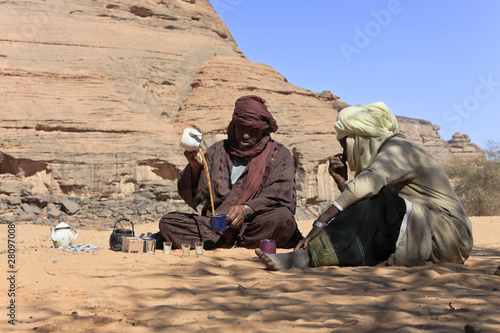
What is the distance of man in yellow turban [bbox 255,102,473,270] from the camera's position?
10.9 ft

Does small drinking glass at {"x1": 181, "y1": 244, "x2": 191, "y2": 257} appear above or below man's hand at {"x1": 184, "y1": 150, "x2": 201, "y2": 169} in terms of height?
below

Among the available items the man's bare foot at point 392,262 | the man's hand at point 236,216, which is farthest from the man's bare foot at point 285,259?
the man's hand at point 236,216

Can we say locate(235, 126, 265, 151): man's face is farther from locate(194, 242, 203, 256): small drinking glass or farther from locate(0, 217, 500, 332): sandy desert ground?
locate(0, 217, 500, 332): sandy desert ground

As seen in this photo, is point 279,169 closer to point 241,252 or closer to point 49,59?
point 241,252

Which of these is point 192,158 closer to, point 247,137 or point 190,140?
point 190,140

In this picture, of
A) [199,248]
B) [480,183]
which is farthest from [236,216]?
[480,183]

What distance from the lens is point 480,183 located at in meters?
18.5

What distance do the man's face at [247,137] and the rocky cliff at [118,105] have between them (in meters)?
9.64

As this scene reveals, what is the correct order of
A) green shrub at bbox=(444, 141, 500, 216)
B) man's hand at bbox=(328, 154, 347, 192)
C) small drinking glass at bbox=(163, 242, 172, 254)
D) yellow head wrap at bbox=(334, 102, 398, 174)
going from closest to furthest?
1. yellow head wrap at bbox=(334, 102, 398, 174)
2. man's hand at bbox=(328, 154, 347, 192)
3. small drinking glass at bbox=(163, 242, 172, 254)
4. green shrub at bbox=(444, 141, 500, 216)

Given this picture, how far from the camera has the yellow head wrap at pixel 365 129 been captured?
368 cm

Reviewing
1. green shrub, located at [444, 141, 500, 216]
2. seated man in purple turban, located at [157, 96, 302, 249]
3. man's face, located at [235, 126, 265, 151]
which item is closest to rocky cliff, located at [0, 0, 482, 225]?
green shrub, located at [444, 141, 500, 216]

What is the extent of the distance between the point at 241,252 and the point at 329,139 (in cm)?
1576

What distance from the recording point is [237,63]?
20422 mm

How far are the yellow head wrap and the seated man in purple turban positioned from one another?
Result: 1.40 m
